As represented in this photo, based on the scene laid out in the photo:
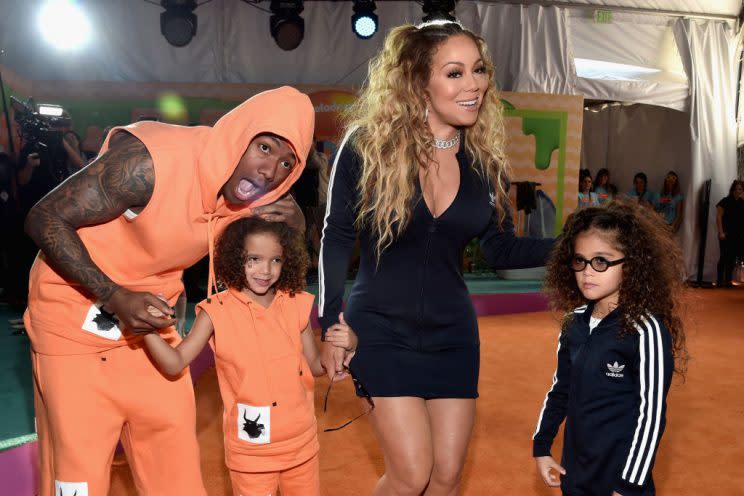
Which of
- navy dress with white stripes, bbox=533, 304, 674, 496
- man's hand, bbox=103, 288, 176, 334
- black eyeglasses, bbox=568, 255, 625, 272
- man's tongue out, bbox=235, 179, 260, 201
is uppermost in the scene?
man's tongue out, bbox=235, 179, 260, 201

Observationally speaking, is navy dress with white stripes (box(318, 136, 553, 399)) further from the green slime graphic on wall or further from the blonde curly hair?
the green slime graphic on wall

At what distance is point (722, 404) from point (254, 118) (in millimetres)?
4049

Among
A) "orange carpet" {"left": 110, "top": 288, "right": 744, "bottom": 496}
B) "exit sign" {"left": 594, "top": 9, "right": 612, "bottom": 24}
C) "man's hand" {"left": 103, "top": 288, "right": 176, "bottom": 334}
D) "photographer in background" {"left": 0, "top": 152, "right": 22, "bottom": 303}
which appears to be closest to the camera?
"man's hand" {"left": 103, "top": 288, "right": 176, "bottom": 334}

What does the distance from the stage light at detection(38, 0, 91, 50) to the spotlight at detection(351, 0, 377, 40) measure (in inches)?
131

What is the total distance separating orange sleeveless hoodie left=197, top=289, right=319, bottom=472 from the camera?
7.15 ft

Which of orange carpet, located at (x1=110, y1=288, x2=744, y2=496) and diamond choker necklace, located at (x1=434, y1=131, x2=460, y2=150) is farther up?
diamond choker necklace, located at (x1=434, y1=131, x2=460, y2=150)

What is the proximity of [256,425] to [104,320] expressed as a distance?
1.90ft

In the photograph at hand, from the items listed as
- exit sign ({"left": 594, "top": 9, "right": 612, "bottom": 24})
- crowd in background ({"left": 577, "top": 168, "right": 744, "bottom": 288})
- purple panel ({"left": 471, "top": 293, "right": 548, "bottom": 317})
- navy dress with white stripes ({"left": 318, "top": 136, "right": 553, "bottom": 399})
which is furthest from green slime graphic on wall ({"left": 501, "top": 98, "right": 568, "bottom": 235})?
navy dress with white stripes ({"left": 318, "top": 136, "right": 553, "bottom": 399})

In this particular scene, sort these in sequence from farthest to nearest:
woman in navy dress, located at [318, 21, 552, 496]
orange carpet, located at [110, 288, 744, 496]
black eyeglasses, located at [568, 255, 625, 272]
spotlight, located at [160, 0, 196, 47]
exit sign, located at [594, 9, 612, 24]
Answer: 1. exit sign, located at [594, 9, 612, 24]
2. spotlight, located at [160, 0, 196, 47]
3. orange carpet, located at [110, 288, 744, 496]
4. woman in navy dress, located at [318, 21, 552, 496]
5. black eyeglasses, located at [568, 255, 625, 272]

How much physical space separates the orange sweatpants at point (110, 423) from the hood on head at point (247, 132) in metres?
0.52

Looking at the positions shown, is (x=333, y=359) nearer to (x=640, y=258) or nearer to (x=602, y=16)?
(x=640, y=258)

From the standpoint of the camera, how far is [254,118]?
1.99m

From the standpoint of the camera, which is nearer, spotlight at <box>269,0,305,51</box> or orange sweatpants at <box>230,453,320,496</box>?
orange sweatpants at <box>230,453,320,496</box>

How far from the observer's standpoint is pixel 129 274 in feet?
6.52
